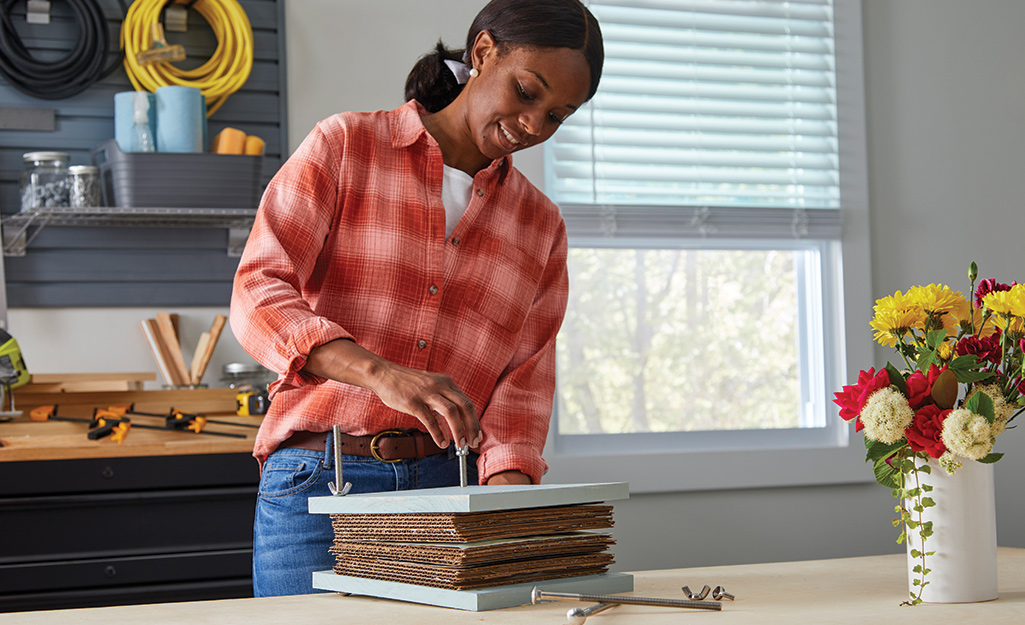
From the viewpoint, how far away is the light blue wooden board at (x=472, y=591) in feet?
3.05

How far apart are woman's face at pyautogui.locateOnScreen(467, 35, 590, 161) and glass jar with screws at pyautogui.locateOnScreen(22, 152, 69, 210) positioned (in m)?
1.48

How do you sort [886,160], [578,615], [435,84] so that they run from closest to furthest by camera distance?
[578,615] → [435,84] → [886,160]

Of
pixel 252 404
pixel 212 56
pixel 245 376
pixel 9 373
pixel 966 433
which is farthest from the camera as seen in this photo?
pixel 212 56

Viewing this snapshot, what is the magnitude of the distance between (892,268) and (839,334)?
30cm

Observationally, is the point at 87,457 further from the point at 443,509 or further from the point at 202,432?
the point at 443,509

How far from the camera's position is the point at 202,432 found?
7.50 ft

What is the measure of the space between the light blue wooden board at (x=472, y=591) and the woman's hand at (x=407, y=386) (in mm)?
167

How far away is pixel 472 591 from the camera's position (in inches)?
36.8

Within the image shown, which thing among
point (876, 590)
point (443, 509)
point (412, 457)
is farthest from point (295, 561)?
point (876, 590)

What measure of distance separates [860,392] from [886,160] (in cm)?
227

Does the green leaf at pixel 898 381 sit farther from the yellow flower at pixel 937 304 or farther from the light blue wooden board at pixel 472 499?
the light blue wooden board at pixel 472 499

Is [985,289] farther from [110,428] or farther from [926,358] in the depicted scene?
[110,428]

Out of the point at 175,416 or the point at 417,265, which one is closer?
the point at 417,265

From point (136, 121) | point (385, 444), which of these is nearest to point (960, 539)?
point (385, 444)
